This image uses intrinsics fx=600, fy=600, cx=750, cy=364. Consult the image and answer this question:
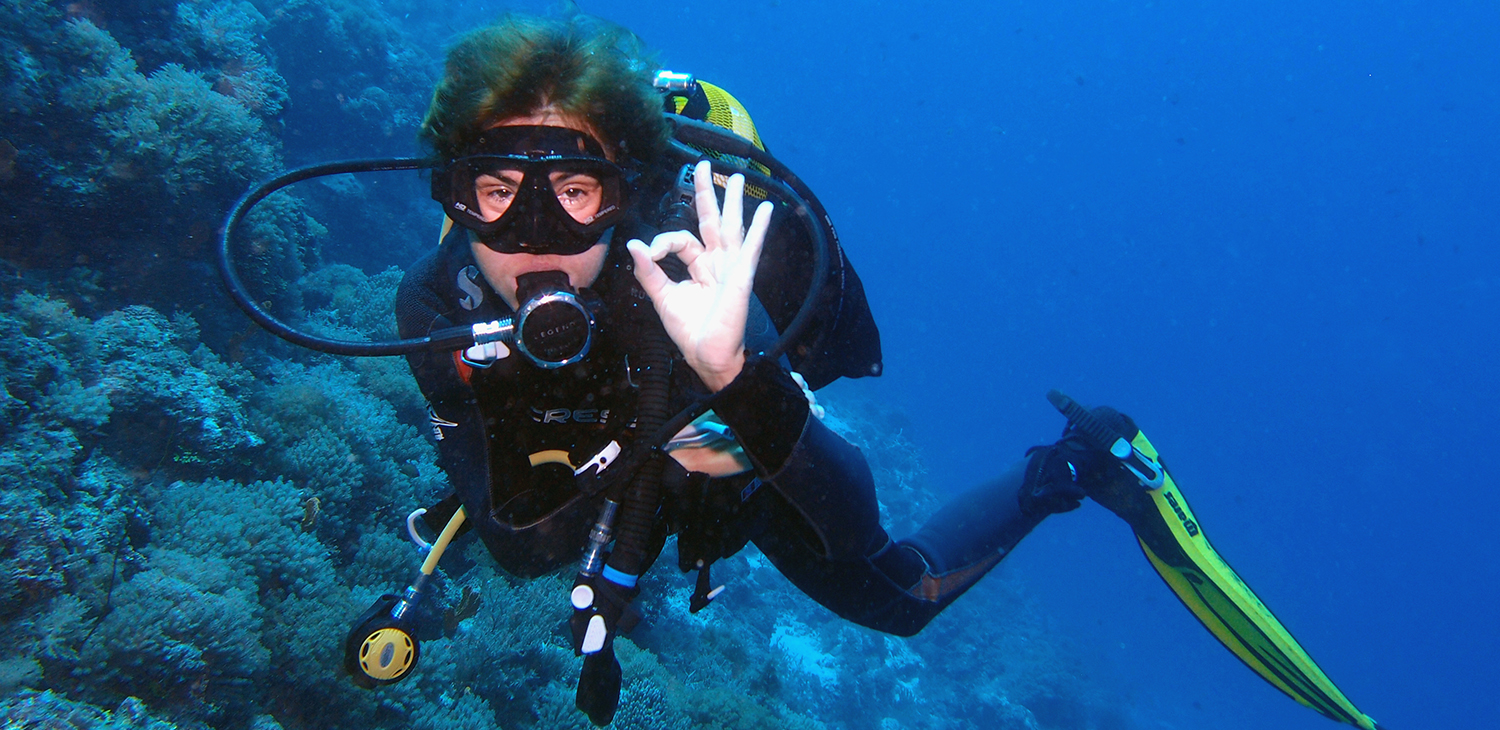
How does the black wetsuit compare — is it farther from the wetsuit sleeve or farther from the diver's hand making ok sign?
the diver's hand making ok sign

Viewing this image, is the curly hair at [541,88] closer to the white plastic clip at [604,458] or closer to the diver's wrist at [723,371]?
the diver's wrist at [723,371]

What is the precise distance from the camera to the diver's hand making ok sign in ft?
5.06

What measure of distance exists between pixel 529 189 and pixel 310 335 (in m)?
0.80

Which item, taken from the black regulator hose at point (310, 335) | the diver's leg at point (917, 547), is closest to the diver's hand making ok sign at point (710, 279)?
the black regulator hose at point (310, 335)

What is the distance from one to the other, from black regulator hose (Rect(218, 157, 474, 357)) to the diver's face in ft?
1.06

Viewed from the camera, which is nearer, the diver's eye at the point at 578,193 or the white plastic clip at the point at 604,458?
the diver's eye at the point at 578,193

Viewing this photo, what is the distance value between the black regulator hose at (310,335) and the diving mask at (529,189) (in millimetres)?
338

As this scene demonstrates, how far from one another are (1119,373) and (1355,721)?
99.7m

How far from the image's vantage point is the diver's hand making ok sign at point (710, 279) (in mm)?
1541

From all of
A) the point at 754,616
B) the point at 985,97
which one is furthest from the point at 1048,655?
the point at 985,97

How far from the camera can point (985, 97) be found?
133 meters

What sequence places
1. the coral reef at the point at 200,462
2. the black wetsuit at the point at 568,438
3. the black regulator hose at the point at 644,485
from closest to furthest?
the black regulator hose at the point at 644,485, the black wetsuit at the point at 568,438, the coral reef at the point at 200,462

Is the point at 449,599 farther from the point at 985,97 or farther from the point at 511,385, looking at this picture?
the point at 985,97

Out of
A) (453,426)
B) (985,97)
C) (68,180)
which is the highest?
(985,97)
